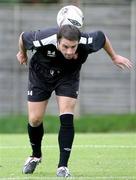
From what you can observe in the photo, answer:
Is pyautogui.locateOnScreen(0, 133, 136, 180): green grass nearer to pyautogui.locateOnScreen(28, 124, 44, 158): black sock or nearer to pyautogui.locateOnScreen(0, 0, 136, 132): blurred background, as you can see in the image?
pyautogui.locateOnScreen(28, 124, 44, 158): black sock

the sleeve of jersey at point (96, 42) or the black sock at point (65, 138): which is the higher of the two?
the sleeve of jersey at point (96, 42)

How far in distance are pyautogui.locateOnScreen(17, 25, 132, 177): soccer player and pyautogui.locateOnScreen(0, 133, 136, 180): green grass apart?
0.38m

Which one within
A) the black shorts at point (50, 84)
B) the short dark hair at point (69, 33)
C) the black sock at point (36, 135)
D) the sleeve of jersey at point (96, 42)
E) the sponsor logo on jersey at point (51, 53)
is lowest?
the black sock at point (36, 135)

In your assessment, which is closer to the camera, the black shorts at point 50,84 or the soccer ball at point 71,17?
the soccer ball at point 71,17

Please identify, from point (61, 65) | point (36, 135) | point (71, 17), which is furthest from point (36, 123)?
point (71, 17)

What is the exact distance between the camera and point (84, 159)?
11633 mm

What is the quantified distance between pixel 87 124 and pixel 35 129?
11354mm

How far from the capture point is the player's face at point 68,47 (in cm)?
916

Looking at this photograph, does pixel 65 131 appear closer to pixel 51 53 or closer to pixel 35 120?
pixel 35 120

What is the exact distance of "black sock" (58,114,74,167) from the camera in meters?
9.38

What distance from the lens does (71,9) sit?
9.49 metres

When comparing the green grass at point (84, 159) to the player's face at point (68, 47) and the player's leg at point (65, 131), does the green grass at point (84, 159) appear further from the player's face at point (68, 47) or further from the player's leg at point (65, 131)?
the player's face at point (68, 47)

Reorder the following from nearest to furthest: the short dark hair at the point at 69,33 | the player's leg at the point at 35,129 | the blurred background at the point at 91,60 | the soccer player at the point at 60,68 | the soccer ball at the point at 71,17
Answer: the short dark hair at the point at 69,33 < the soccer player at the point at 60,68 < the soccer ball at the point at 71,17 < the player's leg at the point at 35,129 < the blurred background at the point at 91,60

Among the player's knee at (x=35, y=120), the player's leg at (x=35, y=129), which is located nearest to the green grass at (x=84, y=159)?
the player's leg at (x=35, y=129)
